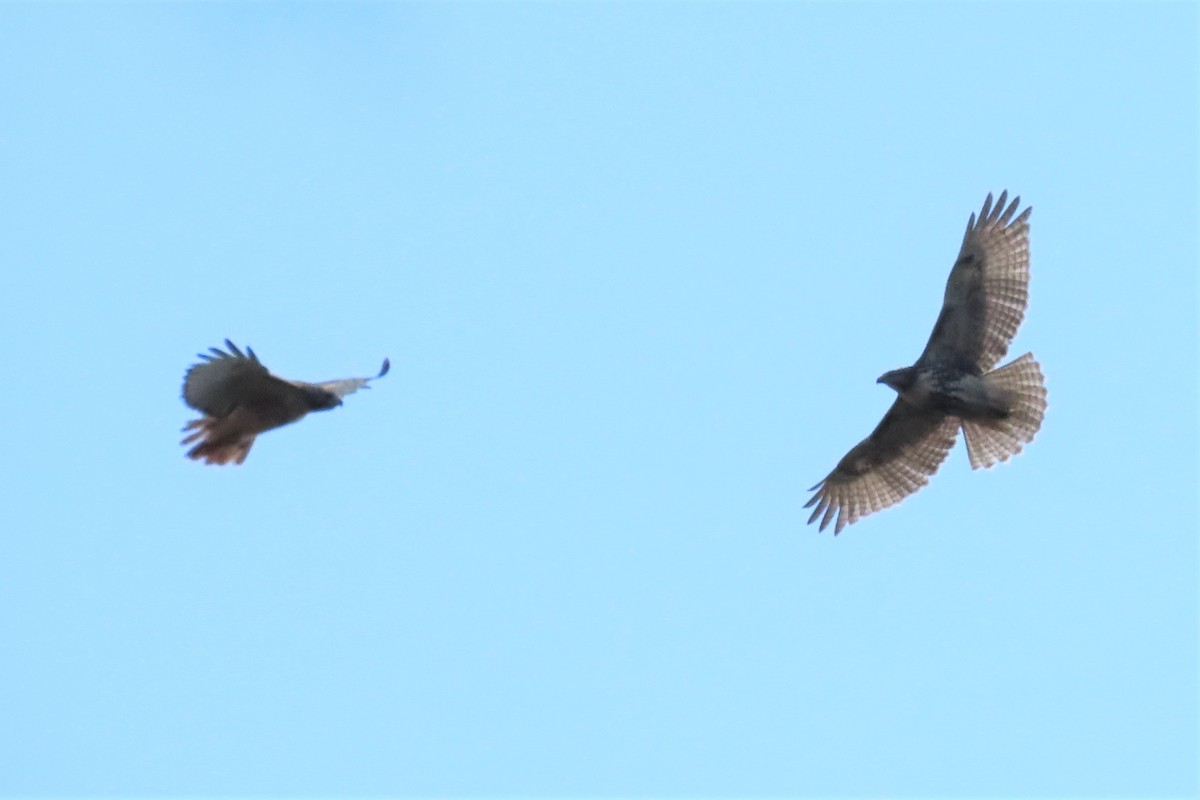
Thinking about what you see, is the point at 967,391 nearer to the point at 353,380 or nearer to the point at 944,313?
the point at 944,313

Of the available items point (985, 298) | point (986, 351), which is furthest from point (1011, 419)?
point (985, 298)

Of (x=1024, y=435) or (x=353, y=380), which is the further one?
(x=1024, y=435)

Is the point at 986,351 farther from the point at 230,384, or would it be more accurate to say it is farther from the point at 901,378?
the point at 230,384

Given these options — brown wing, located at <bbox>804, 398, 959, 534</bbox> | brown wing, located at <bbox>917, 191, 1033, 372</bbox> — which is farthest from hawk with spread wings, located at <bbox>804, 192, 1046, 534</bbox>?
brown wing, located at <bbox>804, 398, 959, 534</bbox>

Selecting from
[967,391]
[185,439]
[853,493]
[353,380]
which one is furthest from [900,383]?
[185,439]

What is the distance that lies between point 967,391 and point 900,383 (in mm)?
586

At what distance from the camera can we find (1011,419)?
15.7m

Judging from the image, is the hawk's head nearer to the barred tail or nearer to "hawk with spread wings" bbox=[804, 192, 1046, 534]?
"hawk with spread wings" bbox=[804, 192, 1046, 534]

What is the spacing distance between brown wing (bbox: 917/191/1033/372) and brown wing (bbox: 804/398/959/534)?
80cm

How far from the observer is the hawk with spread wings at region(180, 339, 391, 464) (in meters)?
12.5

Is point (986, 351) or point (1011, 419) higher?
Result: point (986, 351)

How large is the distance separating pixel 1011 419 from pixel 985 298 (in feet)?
3.62

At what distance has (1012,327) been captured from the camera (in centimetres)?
1555

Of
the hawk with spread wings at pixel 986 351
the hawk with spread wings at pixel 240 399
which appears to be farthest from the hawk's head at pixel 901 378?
the hawk with spread wings at pixel 240 399
